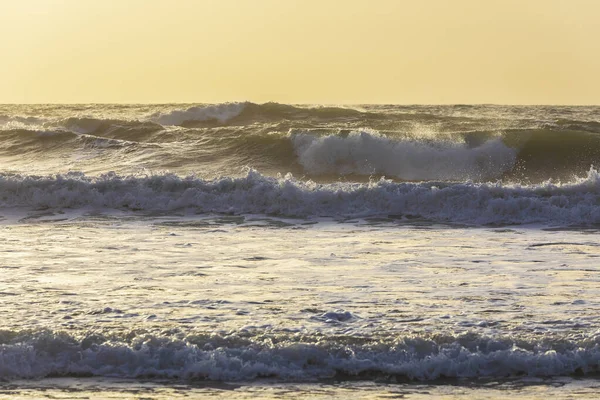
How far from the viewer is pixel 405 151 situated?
21.3 m

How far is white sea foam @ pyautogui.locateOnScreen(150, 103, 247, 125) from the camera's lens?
108 feet

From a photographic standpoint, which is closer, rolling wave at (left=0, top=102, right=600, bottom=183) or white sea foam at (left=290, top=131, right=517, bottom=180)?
white sea foam at (left=290, top=131, right=517, bottom=180)

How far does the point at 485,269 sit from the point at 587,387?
338 cm

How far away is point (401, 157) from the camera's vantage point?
69.5ft

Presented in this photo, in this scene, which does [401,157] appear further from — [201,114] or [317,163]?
[201,114]

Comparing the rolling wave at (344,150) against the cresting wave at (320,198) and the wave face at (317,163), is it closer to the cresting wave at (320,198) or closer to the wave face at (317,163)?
the wave face at (317,163)

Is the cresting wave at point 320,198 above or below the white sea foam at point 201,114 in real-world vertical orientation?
below

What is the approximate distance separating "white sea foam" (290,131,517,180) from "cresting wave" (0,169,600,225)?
17.2ft

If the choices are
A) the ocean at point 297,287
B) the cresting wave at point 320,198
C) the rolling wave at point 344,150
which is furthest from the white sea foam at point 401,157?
the cresting wave at point 320,198

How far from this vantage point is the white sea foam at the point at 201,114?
33.0 metres

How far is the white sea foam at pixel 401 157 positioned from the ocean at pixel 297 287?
12.3 inches

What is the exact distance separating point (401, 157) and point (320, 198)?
6700mm

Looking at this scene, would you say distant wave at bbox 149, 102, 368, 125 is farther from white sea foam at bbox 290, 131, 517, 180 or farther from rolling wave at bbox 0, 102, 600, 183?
white sea foam at bbox 290, 131, 517, 180

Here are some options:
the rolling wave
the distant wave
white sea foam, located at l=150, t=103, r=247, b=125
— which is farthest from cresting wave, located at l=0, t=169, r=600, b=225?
white sea foam, located at l=150, t=103, r=247, b=125
